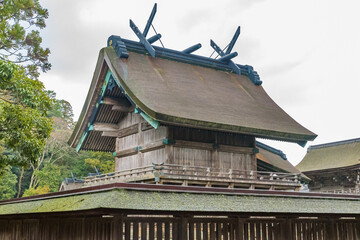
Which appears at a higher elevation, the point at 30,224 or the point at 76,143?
the point at 76,143

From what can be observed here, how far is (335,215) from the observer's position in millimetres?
13867

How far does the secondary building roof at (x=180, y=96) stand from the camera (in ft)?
57.9

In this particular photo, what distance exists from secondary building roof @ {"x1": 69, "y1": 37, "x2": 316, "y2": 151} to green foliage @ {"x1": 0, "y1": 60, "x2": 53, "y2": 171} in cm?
390

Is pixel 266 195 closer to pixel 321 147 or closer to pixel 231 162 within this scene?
pixel 231 162

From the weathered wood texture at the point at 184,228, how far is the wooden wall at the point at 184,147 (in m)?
5.89

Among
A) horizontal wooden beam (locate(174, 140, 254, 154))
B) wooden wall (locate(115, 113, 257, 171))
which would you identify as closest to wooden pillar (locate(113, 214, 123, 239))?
wooden wall (locate(115, 113, 257, 171))

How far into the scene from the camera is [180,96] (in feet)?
62.2

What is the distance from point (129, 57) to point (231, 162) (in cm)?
696

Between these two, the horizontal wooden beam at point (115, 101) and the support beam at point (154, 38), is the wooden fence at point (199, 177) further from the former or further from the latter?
the support beam at point (154, 38)

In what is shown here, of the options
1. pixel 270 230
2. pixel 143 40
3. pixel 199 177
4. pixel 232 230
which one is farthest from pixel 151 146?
pixel 232 230

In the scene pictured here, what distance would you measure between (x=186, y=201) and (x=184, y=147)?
27.5 feet

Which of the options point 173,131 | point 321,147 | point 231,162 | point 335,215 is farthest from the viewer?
point 321,147

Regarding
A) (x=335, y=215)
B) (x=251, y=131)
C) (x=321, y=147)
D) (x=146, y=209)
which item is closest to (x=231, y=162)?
(x=251, y=131)

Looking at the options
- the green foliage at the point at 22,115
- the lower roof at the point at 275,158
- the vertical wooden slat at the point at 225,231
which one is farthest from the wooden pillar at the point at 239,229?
the lower roof at the point at 275,158
